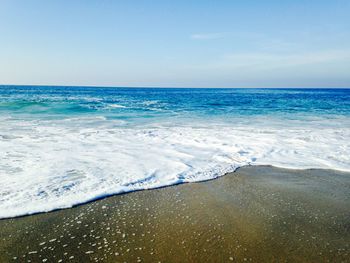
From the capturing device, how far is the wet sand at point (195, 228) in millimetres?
3119

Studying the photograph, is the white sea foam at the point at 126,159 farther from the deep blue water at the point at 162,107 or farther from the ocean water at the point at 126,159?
the deep blue water at the point at 162,107

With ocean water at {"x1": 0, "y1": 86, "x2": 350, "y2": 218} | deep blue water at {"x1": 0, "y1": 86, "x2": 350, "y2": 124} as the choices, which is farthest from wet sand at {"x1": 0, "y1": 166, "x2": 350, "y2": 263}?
deep blue water at {"x1": 0, "y1": 86, "x2": 350, "y2": 124}

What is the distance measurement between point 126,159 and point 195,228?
3822 mm

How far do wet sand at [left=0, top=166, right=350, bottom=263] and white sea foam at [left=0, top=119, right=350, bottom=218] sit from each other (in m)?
0.54

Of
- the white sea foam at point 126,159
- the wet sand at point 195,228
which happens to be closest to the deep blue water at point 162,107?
the white sea foam at point 126,159

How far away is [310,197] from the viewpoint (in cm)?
483

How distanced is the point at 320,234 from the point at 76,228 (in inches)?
118

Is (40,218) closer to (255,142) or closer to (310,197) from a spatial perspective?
(310,197)

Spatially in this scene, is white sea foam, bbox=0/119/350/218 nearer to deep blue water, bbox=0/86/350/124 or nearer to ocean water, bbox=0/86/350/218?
ocean water, bbox=0/86/350/218

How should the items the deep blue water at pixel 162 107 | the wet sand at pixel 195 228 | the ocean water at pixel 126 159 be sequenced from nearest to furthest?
the wet sand at pixel 195 228
the ocean water at pixel 126 159
the deep blue water at pixel 162 107

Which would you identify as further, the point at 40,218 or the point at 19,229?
the point at 40,218

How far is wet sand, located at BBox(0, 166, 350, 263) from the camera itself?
312cm

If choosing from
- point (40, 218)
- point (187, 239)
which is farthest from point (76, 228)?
point (187, 239)

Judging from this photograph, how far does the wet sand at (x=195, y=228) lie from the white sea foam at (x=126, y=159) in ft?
1.76
